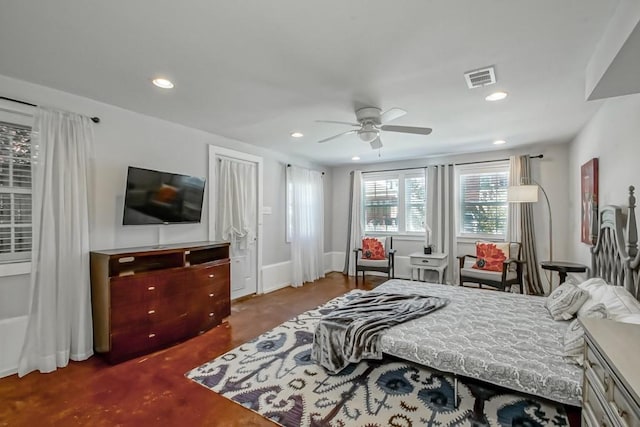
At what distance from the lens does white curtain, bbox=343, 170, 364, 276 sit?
6480mm

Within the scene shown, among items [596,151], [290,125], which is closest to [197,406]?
[290,125]

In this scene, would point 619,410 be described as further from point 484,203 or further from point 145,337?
point 484,203

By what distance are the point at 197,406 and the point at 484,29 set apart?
10.2 feet

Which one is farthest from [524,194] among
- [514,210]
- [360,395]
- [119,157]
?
[119,157]

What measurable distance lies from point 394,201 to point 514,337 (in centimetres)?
432

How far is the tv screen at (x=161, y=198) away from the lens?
308cm

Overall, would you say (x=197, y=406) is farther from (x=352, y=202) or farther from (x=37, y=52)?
(x=352, y=202)

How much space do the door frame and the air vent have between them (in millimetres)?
3244

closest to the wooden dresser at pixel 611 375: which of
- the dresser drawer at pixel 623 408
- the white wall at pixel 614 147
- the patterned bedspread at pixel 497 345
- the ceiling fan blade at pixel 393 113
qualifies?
the dresser drawer at pixel 623 408

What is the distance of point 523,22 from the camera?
5.77ft

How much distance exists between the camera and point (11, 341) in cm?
250

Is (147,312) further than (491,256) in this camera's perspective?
No

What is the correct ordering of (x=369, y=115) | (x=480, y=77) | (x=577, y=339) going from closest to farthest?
(x=577, y=339) < (x=480, y=77) < (x=369, y=115)

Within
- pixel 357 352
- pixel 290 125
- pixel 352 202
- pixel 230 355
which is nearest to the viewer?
pixel 357 352
